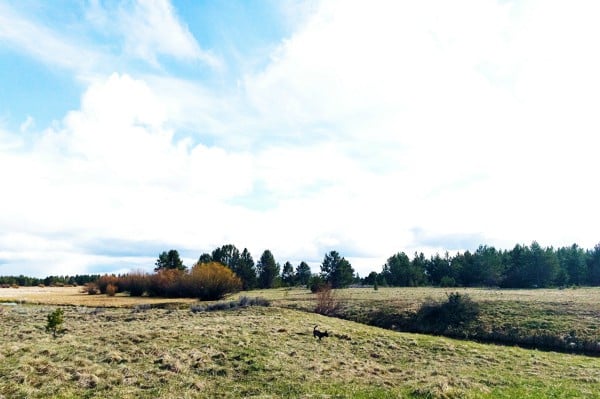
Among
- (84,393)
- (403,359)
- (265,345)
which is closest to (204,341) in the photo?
(265,345)

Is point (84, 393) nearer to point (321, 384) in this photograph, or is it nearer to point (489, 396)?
point (321, 384)

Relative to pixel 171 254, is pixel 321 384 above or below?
below

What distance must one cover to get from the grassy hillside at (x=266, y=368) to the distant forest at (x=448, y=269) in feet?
195

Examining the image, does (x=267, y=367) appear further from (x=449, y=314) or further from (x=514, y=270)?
(x=514, y=270)

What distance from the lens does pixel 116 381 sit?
18422mm

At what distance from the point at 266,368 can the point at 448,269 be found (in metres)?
125

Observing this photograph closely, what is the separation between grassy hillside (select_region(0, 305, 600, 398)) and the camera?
57.4 feet

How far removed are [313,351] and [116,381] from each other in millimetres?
11408

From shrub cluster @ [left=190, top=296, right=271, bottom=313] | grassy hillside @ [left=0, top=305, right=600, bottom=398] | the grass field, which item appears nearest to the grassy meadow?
grassy hillside @ [left=0, top=305, right=600, bottom=398]

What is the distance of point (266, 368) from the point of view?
67.9 feet

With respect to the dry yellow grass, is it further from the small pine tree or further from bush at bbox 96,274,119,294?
the small pine tree

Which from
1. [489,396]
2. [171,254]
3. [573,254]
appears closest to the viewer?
[489,396]

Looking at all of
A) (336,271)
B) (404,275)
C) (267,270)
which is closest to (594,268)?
(404,275)

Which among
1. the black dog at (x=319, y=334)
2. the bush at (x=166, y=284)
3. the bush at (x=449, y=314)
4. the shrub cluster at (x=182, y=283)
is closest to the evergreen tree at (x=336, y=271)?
the shrub cluster at (x=182, y=283)
